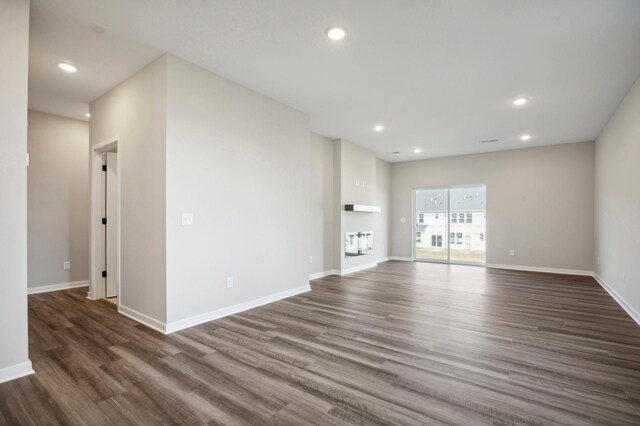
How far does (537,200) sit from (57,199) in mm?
9724

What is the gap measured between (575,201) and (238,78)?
7485 millimetres

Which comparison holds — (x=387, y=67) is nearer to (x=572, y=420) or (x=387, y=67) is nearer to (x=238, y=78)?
(x=238, y=78)

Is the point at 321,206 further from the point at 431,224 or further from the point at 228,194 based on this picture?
the point at 431,224

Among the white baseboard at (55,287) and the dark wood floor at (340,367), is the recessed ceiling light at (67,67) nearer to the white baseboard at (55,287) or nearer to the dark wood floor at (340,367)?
the dark wood floor at (340,367)

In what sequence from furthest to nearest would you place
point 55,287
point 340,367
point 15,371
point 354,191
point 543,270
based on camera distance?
point 543,270, point 354,191, point 55,287, point 340,367, point 15,371

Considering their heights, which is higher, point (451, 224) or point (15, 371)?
point (451, 224)

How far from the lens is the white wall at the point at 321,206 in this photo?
20.4ft

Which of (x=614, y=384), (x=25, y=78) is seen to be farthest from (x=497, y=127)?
(x=25, y=78)

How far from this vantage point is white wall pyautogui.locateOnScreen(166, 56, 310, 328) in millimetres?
3312

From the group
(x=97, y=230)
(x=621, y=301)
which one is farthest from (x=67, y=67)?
(x=621, y=301)

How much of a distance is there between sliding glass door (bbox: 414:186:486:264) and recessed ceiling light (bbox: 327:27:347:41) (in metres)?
6.65

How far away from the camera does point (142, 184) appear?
138 inches

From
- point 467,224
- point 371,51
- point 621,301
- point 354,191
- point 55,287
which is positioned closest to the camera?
point 371,51

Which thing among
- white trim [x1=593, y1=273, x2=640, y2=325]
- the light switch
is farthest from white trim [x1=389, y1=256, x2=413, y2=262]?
the light switch
